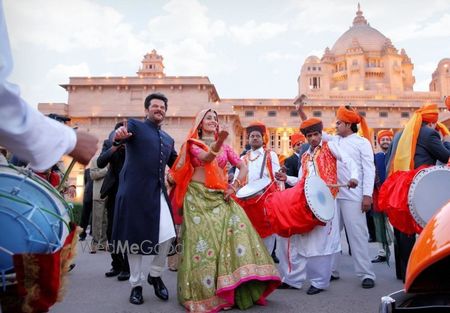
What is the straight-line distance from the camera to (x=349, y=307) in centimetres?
371

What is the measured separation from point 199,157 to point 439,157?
257 cm

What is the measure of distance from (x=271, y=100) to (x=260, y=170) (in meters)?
44.7

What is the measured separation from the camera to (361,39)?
78.8 meters

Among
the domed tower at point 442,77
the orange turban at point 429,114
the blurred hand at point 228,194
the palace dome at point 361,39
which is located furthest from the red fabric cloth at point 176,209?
the palace dome at point 361,39

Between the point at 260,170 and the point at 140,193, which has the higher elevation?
the point at 260,170

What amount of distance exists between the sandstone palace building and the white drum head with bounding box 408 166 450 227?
34.8 metres

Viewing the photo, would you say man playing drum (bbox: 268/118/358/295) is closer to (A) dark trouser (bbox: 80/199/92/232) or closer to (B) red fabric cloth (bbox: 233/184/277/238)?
(B) red fabric cloth (bbox: 233/184/277/238)

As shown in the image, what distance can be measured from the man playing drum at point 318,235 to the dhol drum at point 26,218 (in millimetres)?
3160

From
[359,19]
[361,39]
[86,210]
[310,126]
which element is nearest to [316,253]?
[310,126]

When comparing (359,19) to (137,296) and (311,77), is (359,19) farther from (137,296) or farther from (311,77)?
(137,296)

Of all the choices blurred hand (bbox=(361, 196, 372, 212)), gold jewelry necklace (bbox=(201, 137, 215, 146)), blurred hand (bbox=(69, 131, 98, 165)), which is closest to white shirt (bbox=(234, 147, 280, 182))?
blurred hand (bbox=(361, 196, 372, 212))

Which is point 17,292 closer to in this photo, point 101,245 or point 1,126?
point 1,126

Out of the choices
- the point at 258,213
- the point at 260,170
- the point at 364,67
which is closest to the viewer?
the point at 258,213

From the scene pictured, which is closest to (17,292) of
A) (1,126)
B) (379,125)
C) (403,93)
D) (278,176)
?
(1,126)
